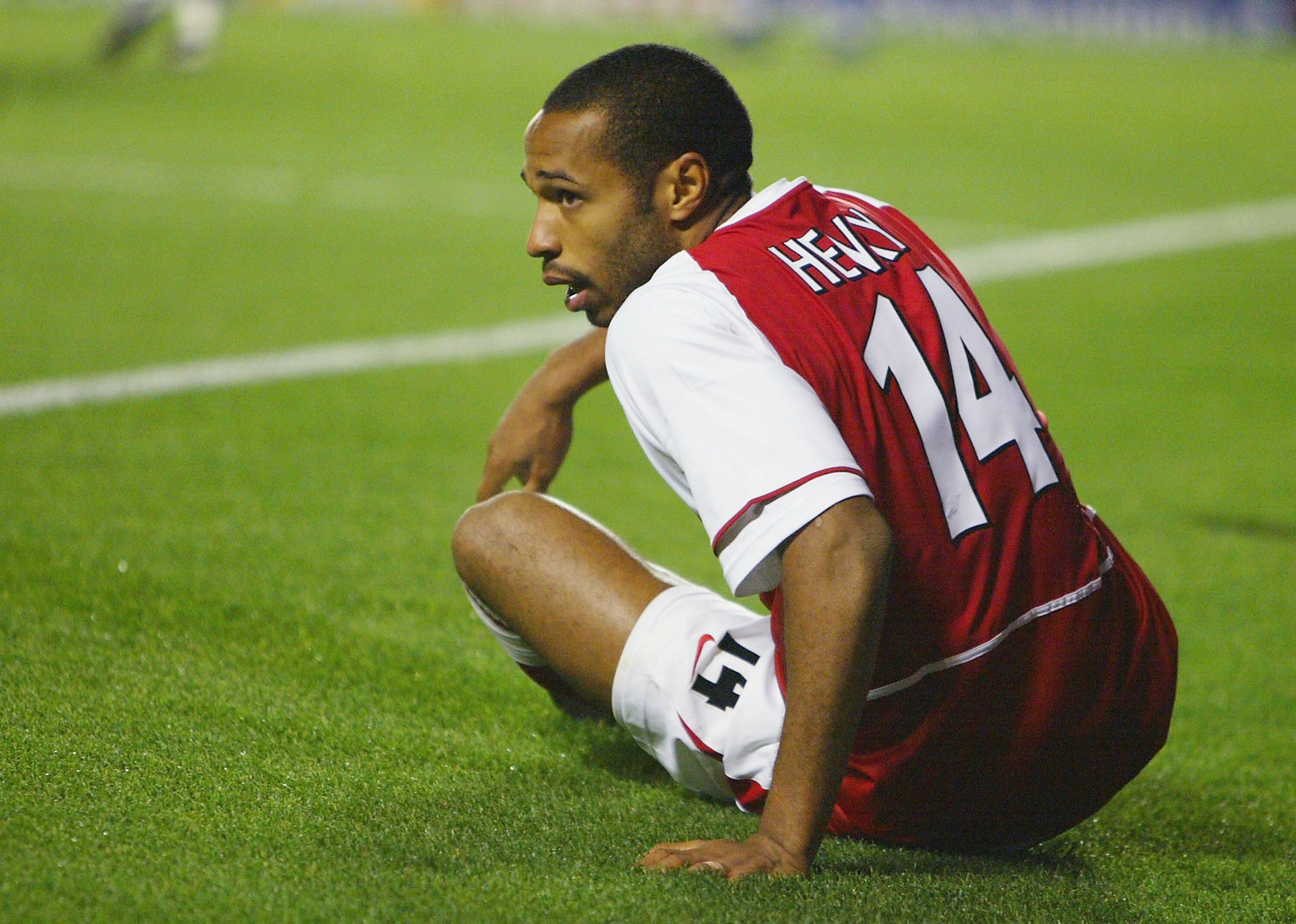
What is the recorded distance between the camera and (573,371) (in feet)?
9.85

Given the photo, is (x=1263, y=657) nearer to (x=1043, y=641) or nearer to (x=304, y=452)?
(x=1043, y=641)

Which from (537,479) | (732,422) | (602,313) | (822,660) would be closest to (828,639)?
(822,660)

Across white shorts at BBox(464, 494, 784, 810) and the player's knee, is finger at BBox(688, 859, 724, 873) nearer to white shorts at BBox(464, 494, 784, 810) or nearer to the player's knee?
white shorts at BBox(464, 494, 784, 810)

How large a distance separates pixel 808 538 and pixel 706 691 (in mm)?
564

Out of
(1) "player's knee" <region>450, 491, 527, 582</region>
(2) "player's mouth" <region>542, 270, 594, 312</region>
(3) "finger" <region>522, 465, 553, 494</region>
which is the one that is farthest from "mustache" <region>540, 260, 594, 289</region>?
(3) "finger" <region>522, 465, 553, 494</region>

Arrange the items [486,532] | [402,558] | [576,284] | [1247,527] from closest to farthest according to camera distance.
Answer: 1. [576,284]
2. [486,532]
3. [402,558]
4. [1247,527]

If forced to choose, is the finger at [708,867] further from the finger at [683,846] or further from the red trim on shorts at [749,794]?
the red trim on shorts at [749,794]

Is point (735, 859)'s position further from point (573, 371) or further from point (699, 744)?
point (573, 371)

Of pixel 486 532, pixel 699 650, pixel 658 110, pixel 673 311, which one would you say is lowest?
pixel 699 650

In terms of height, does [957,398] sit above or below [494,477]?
above

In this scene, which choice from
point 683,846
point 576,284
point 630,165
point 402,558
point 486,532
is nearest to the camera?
point 683,846

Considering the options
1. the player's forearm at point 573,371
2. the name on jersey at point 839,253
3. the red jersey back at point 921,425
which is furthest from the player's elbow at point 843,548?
the player's forearm at point 573,371

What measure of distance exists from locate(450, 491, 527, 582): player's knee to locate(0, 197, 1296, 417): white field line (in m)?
3.05

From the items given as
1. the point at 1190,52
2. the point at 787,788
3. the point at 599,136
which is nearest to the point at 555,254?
the point at 599,136
